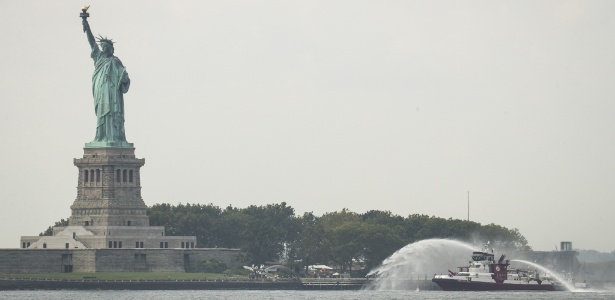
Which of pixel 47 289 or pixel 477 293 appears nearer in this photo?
pixel 477 293

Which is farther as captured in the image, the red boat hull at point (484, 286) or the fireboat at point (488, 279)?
the fireboat at point (488, 279)

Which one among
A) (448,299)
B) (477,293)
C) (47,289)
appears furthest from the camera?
(47,289)

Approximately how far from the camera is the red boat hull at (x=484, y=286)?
Answer: 184 m

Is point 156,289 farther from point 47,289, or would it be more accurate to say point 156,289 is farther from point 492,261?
Result: point 492,261

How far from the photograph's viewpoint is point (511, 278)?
18762 centimetres

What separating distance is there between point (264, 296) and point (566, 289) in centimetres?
3239

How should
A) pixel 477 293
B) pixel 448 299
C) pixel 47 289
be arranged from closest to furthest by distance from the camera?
pixel 448 299 → pixel 477 293 → pixel 47 289

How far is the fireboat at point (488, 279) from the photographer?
184750 mm

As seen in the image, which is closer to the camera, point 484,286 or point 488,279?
point 484,286

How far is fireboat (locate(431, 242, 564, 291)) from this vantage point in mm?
184750

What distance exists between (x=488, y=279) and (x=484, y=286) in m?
0.95

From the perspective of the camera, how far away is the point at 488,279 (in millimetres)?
184750

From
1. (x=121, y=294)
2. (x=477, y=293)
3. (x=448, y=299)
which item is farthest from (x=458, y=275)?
(x=121, y=294)

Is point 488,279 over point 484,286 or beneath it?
over
